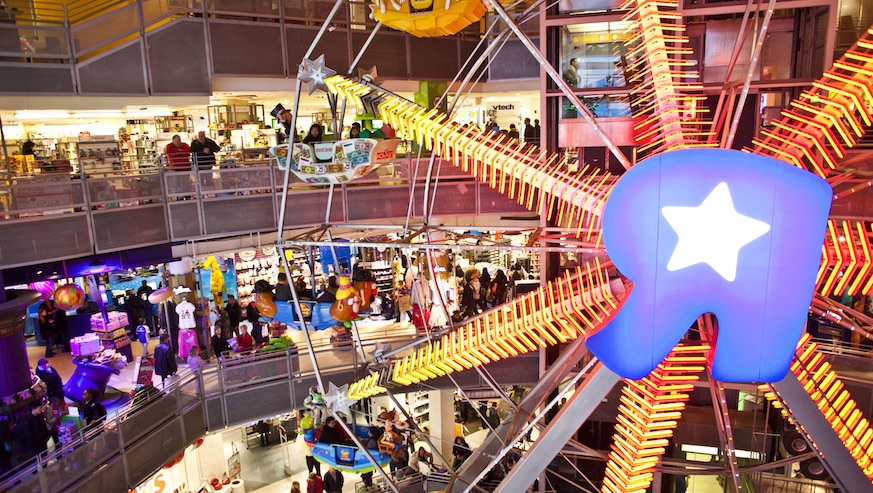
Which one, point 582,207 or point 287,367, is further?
point 287,367

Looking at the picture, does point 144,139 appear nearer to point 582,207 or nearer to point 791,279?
point 582,207

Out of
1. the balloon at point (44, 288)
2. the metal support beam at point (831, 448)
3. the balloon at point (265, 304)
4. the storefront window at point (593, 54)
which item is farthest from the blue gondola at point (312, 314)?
the balloon at point (44, 288)

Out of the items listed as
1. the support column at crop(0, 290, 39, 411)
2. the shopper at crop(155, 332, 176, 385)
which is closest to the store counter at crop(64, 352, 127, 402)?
the support column at crop(0, 290, 39, 411)

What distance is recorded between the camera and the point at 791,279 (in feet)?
16.8

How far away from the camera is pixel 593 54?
1217 centimetres

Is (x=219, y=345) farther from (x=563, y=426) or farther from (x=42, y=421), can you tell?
(x=563, y=426)

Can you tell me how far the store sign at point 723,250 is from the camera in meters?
5.07

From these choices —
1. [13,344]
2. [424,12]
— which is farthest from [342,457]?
[424,12]

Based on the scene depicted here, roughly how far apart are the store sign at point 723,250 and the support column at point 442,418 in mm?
13344

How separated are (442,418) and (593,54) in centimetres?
1093

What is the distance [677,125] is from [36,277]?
12.7 m

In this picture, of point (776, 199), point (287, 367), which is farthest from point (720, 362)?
point (287, 367)

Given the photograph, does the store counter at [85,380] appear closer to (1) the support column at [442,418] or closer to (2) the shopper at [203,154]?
(2) the shopper at [203,154]

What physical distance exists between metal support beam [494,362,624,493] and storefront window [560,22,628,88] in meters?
7.29
